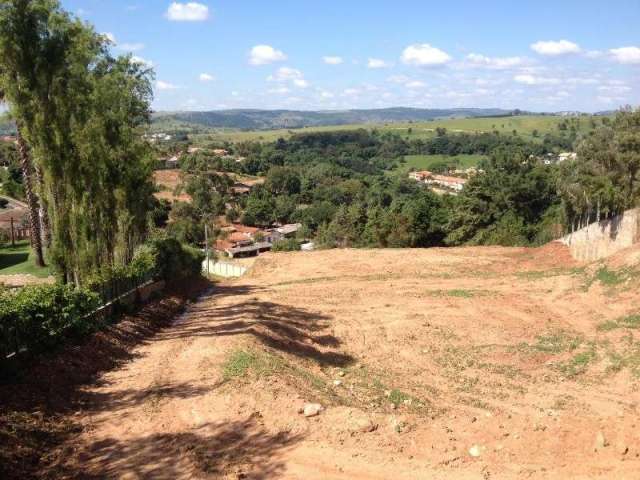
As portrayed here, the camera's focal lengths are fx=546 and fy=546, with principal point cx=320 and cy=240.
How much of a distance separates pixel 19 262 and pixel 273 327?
82.5 ft

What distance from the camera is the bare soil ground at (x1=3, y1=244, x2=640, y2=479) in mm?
8844

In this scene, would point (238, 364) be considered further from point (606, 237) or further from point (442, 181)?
point (442, 181)

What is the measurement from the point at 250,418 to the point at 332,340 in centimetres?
734

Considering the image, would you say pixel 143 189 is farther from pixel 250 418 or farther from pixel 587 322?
pixel 587 322

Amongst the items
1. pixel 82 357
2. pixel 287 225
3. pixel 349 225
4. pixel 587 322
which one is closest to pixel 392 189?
pixel 287 225

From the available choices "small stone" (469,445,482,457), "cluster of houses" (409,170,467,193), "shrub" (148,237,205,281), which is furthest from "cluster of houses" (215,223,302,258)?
"small stone" (469,445,482,457)

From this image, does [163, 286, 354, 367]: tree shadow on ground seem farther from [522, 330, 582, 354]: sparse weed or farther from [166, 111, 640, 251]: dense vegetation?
[166, 111, 640, 251]: dense vegetation

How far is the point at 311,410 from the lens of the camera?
10180 mm

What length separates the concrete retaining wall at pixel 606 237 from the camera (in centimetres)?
2648

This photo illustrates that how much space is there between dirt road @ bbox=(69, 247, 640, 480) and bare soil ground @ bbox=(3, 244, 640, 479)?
4cm

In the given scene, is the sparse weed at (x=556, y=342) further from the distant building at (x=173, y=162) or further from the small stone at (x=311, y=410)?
the distant building at (x=173, y=162)

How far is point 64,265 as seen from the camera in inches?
655

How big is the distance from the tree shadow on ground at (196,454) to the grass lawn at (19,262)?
20.4m

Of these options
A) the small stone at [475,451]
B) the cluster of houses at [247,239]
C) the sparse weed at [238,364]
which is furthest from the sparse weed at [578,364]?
the cluster of houses at [247,239]
